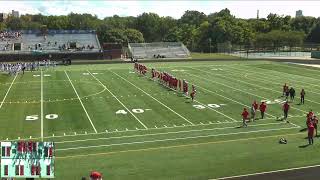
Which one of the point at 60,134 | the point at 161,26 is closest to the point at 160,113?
the point at 60,134

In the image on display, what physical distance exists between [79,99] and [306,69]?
31180 mm

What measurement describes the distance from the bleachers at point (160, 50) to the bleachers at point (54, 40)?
7.28m

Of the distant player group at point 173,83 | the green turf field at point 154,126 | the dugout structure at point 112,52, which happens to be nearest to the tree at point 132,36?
the dugout structure at point 112,52

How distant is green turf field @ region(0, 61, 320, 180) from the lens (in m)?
17.2

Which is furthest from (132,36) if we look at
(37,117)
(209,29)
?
(37,117)

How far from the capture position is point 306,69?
54219mm

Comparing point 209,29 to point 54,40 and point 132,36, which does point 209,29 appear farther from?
point 54,40

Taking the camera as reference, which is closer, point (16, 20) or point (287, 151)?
point (287, 151)

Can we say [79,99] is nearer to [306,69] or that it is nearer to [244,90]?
[244,90]

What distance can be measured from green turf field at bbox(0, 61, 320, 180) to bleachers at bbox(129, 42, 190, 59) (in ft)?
131

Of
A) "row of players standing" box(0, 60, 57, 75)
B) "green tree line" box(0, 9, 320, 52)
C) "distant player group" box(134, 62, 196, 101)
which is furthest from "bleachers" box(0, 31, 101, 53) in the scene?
"distant player group" box(134, 62, 196, 101)

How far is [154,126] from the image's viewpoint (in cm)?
2431

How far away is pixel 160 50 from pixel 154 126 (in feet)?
208

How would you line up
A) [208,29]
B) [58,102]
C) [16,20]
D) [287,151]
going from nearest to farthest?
[287,151]
[58,102]
[208,29]
[16,20]
